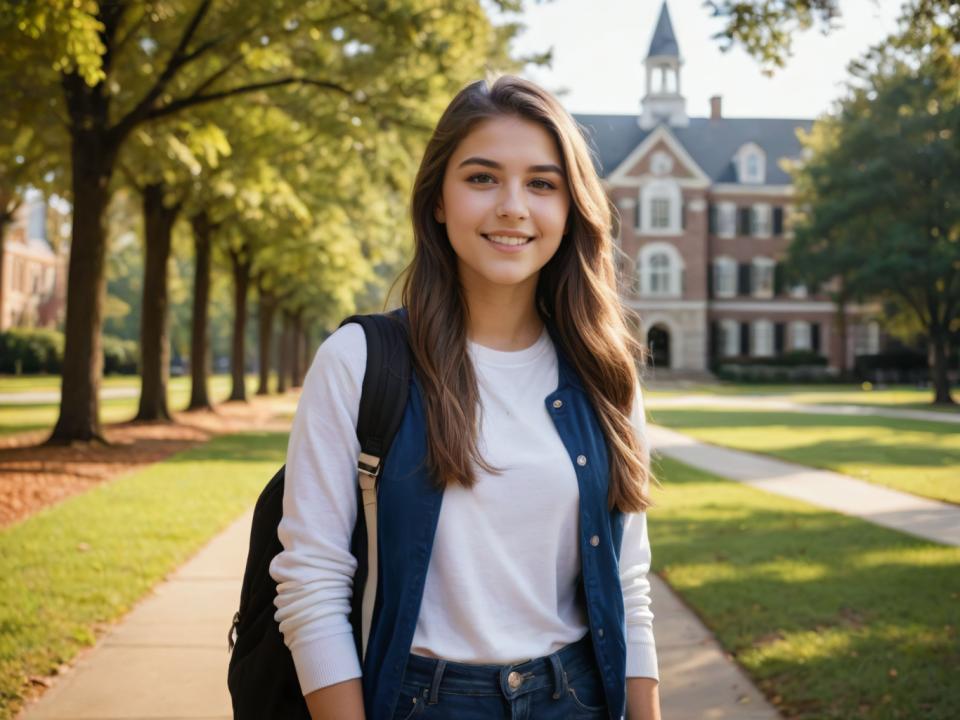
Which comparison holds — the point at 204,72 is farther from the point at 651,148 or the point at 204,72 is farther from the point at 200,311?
the point at 651,148

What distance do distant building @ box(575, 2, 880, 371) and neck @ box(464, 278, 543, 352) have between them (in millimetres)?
49289

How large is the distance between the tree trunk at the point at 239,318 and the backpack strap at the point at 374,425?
25495 millimetres

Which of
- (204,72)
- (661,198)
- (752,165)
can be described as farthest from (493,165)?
(752,165)

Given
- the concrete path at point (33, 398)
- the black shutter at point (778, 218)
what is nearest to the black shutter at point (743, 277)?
the black shutter at point (778, 218)

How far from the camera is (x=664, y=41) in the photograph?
55094mm

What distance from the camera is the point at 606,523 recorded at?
2.16 meters

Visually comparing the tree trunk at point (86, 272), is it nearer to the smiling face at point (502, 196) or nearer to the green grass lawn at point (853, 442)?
the green grass lawn at point (853, 442)

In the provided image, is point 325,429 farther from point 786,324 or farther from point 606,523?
point 786,324

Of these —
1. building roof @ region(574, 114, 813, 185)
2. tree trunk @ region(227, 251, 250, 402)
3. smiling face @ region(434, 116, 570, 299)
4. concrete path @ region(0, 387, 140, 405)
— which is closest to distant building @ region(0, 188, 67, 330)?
concrete path @ region(0, 387, 140, 405)

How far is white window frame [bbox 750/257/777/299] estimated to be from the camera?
5362cm

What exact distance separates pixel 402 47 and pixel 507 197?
1096cm

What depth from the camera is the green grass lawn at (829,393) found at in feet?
105

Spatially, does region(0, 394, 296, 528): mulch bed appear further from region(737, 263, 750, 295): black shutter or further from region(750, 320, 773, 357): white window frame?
region(750, 320, 773, 357): white window frame

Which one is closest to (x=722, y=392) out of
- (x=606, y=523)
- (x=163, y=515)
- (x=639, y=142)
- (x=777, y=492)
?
(x=639, y=142)
